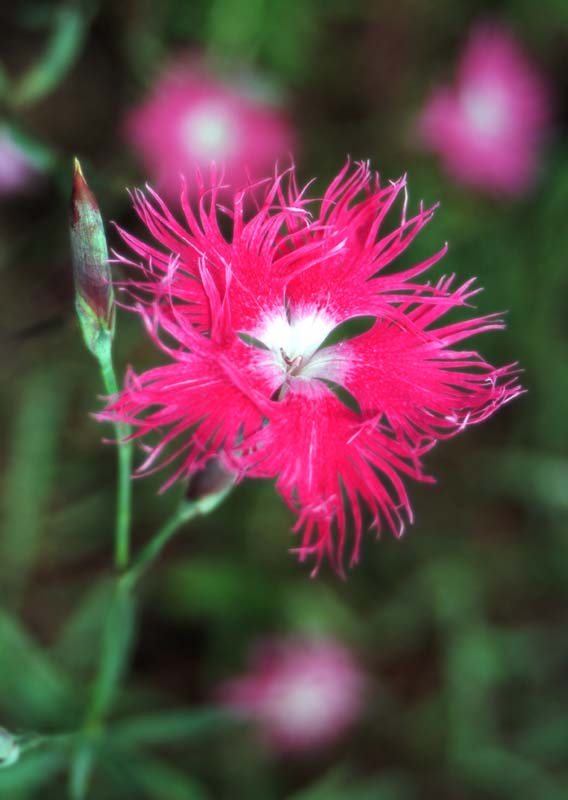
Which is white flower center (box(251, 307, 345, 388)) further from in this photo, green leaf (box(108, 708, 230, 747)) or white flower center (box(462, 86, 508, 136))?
white flower center (box(462, 86, 508, 136))

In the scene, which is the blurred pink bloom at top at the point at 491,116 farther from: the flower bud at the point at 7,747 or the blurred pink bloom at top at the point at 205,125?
the flower bud at the point at 7,747

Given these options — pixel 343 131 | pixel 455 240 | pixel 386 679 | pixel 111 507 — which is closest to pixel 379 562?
pixel 386 679

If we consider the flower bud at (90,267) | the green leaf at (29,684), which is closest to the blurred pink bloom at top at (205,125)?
the green leaf at (29,684)

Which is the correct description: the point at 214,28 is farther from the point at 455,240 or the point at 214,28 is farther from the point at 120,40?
the point at 455,240

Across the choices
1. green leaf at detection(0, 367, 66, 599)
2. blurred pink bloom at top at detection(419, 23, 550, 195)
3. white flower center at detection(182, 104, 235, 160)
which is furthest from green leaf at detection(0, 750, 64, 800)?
blurred pink bloom at top at detection(419, 23, 550, 195)

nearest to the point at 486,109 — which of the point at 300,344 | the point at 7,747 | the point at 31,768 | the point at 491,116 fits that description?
the point at 491,116
